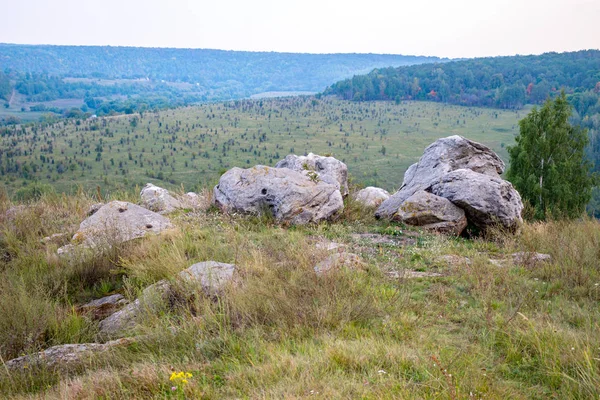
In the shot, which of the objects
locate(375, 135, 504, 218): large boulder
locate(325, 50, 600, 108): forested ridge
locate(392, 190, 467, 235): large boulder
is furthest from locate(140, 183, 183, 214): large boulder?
locate(325, 50, 600, 108): forested ridge

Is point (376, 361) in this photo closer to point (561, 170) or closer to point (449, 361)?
point (449, 361)

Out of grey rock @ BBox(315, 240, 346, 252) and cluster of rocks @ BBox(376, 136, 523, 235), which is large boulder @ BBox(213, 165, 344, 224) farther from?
grey rock @ BBox(315, 240, 346, 252)

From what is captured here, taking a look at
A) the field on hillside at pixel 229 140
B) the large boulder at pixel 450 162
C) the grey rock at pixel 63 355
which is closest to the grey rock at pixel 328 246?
the grey rock at pixel 63 355

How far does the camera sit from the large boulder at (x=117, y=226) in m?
6.11

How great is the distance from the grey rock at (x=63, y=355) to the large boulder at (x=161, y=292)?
38 cm

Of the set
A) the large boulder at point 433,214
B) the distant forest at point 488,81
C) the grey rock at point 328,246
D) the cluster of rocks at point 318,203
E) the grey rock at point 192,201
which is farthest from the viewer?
the distant forest at point 488,81

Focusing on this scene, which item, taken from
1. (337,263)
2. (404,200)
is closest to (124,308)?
(337,263)

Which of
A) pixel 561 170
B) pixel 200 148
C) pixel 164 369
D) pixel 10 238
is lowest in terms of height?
pixel 200 148

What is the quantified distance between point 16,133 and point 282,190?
113317 millimetres

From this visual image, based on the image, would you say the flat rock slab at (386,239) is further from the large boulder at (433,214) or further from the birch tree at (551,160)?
the birch tree at (551,160)

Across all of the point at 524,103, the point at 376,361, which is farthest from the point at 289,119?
the point at 376,361

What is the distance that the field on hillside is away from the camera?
75.4m

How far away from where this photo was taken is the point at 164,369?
2936 millimetres

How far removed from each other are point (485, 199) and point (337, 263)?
15.0 feet
